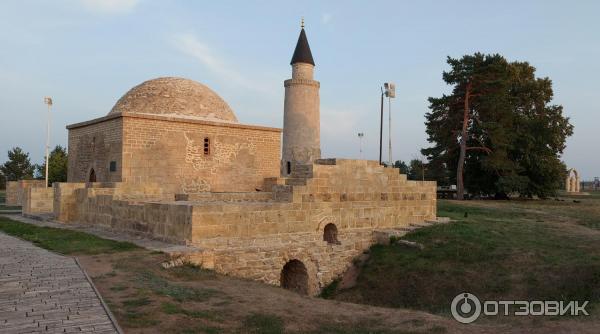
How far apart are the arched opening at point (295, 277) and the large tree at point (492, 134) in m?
20.5

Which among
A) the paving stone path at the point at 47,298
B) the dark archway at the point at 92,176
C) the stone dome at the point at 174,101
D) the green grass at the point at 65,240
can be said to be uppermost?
the stone dome at the point at 174,101

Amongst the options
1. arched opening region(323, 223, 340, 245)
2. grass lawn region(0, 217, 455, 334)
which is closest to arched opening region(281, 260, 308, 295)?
arched opening region(323, 223, 340, 245)

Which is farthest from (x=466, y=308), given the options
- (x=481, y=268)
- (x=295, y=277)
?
(x=295, y=277)

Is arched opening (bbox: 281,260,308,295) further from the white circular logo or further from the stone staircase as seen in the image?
the white circular logo

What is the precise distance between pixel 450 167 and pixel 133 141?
2369 centimetres

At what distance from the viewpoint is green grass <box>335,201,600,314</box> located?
930 cm

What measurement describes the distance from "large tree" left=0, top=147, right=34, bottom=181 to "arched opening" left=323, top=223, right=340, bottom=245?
47470 mm

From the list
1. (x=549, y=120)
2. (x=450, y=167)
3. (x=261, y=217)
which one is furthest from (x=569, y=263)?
(x=549, y=120)

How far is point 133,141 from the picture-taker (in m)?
17.2

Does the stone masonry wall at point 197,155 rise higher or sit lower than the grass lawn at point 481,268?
higher

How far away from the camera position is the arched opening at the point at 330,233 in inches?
540

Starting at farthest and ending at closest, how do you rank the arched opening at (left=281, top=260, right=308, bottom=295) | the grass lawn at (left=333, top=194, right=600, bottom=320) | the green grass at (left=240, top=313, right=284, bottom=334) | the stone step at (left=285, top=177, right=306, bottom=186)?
the stone step at (left=285, top=177, right=306, bottom=186) → the arched opening at (left=281, top=260, right=308, bottom=295) → the grass lawn at (left=333, top=194, right=600, bottom=320) → the green grass at (left=240, top=313, right=284, bottom=334)

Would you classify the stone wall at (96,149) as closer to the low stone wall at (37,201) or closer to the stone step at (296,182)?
the low stone wall at (37,201)

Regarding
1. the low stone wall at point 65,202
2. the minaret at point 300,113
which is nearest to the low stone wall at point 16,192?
the low stone wall at point 65,202
